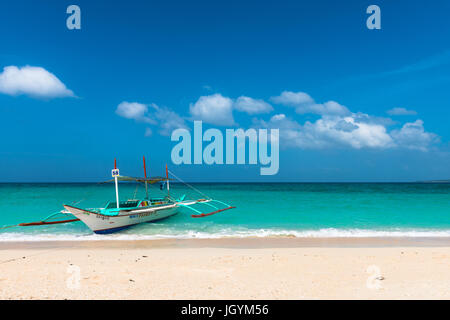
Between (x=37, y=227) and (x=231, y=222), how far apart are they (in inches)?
499

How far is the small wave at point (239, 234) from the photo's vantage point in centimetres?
1442

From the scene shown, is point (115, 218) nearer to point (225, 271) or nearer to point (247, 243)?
point (247, 243)

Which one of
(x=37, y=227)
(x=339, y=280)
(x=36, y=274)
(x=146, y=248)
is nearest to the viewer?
(x=339, y=280)

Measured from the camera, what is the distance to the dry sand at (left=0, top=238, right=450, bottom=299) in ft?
19.3

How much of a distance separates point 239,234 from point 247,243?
287 cm

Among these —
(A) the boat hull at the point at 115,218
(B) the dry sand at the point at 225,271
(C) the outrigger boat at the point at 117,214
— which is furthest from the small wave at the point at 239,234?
(B) the dry sand at the point at 225,271

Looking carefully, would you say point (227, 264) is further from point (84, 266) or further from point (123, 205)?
point (123, 205)

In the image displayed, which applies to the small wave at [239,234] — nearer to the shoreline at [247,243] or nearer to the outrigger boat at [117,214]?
the outrigger boat at [117,214]

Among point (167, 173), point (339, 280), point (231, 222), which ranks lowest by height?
point (231, 222)

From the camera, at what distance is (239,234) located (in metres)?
15.4

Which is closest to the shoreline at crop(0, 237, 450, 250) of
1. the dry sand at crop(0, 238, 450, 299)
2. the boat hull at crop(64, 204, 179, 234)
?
the dry sand at crop(0, 238, 450, 299)

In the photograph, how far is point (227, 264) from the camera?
8383 millimetres
